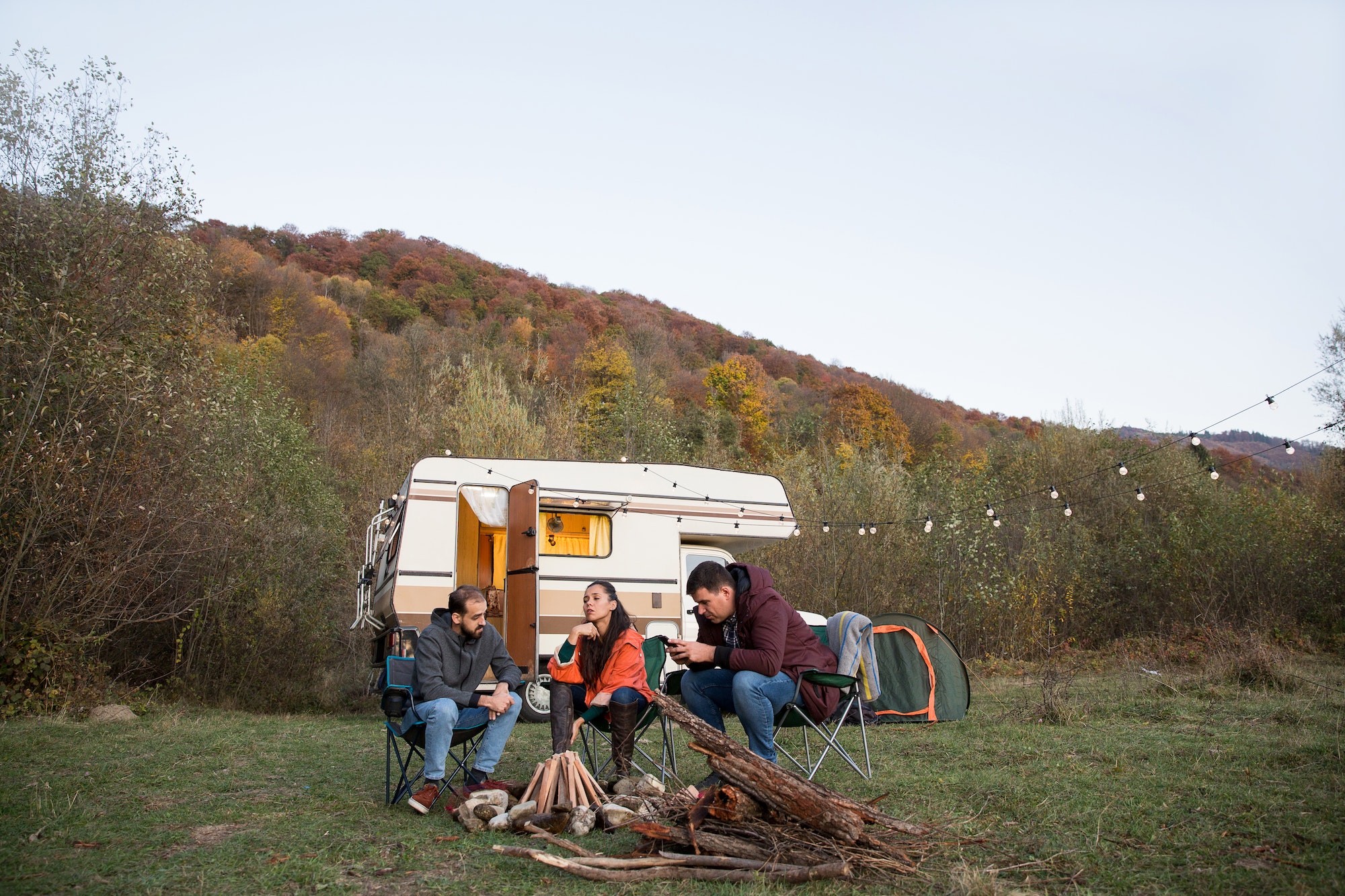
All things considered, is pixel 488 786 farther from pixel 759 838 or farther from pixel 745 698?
pixel 759 838

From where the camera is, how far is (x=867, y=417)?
28.5 m

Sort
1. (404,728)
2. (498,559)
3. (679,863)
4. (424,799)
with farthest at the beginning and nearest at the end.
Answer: (498,559), (404,728), (424,799), (679,863)

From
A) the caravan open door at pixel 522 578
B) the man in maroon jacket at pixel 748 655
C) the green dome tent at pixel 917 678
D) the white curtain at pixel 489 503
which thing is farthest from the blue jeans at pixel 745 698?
the white curtain at pixel 489 503

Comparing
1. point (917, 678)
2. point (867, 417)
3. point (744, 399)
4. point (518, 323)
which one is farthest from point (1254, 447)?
point (518, 323)

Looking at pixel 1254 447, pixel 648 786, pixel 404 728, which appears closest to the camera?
pixel 648 786

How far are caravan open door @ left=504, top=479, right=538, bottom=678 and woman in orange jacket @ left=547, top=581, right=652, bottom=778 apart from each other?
A: 3.37m

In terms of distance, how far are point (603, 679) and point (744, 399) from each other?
2366 cm

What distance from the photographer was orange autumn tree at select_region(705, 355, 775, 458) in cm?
2634

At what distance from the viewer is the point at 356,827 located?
11.9 ft

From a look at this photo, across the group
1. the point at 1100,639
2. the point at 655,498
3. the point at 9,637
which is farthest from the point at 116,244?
the point at 1100,639

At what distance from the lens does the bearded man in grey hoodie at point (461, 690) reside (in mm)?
4023

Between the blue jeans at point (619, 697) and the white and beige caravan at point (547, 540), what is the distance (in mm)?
3331

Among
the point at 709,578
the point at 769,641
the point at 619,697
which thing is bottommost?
the point at 619,697

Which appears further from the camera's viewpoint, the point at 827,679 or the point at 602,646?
the point at 602,646
